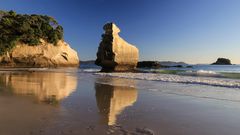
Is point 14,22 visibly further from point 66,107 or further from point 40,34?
point 66,107

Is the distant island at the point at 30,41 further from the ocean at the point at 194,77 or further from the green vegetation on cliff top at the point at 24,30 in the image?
the ocean at the point at 194,77

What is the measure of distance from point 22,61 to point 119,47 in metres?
24.6

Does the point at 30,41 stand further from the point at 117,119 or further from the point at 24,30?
the point at 117,119

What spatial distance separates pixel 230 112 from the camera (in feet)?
16.8

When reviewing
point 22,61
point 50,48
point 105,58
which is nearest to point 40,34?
point 50,48

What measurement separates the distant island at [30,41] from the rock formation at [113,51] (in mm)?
22000

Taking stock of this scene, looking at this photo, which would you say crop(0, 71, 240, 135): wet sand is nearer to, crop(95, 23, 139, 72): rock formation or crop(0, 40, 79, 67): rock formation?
crop(95, 23, 139, 72): rock formation

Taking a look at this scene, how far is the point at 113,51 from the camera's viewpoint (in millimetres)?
23453

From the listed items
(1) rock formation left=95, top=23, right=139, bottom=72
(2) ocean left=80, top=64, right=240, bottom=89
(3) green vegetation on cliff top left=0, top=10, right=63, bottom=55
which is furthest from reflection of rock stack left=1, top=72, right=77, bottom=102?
(3) green vegetation on cliff top left=0, top=10, right=63, bottom=55

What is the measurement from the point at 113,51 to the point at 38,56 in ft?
79.2

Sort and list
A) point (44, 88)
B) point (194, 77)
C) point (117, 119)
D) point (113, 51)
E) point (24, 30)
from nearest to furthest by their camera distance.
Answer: point (117, 119) → point (44, 88) → point (194, 77) → point (113, 51) → point (24, 30)

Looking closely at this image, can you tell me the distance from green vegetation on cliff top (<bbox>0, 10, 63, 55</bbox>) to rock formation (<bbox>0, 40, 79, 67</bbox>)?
98cm

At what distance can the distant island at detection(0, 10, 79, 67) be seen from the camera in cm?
3987

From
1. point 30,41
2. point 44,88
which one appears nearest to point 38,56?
point 30,41
